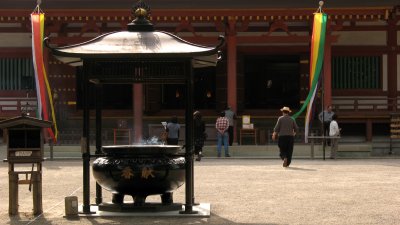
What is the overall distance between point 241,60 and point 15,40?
26.6 feet

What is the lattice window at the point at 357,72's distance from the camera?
1150 inches

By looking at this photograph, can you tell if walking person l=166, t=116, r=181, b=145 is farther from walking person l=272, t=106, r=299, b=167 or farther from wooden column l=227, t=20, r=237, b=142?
wooden column l=227, t=20, r=237, b=142

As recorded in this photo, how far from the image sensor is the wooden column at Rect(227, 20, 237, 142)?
27297 mm

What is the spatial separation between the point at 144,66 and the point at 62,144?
15004mm

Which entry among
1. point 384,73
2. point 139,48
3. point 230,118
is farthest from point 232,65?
point 139,48

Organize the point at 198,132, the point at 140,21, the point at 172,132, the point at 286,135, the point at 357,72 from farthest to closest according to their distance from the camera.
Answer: the point at 357,72 → the point at 198,132 → the point at 172,132 → the point at 286,135 → the point at 140,21

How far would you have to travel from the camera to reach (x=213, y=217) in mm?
11320

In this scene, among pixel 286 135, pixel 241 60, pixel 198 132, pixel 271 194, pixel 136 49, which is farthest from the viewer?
pixel 241 60

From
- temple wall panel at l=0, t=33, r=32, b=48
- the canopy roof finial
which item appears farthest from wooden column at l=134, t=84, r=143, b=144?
the canopy roof finial

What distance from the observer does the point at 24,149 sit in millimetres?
11711

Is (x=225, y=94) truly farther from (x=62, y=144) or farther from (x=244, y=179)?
(x=244, y=179)

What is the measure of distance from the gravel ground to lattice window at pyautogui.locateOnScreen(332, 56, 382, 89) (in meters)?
8.41

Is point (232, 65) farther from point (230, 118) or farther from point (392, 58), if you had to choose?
point (392, 58)

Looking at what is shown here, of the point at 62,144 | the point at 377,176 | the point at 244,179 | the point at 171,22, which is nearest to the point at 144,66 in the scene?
the point at 244,179
